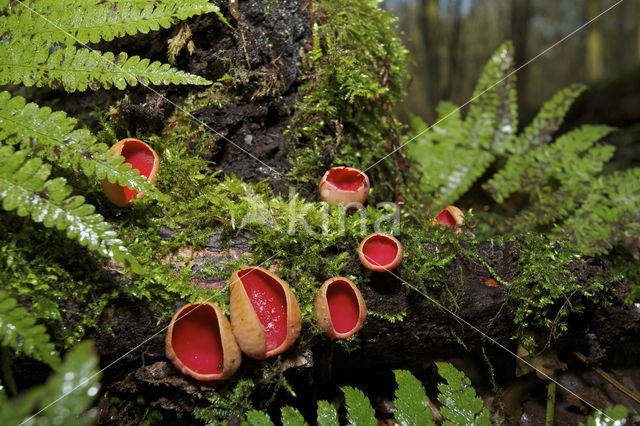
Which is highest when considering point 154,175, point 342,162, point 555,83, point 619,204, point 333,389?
point 154,175

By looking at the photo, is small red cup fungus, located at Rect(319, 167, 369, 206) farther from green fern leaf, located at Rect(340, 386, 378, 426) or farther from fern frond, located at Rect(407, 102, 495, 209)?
fern frond, located at Rect(407, 102, 495, 209)

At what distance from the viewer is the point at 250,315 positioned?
178 centimetres

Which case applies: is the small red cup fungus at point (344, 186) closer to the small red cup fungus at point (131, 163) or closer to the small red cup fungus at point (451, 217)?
the small red cup fungus at point (451, 217)

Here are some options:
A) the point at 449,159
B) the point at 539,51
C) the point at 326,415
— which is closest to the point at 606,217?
the point at 449,159

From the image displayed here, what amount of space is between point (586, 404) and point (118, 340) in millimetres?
2823

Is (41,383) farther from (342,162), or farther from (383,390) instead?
(342,162)

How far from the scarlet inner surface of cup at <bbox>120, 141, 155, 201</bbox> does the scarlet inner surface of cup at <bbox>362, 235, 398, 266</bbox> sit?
4.45 feet

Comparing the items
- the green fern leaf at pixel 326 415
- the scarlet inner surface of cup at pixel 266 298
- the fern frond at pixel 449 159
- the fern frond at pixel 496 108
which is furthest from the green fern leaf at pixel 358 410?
the fern frond at pixel 496 108

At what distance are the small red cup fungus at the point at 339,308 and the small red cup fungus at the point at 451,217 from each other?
3.20 feet

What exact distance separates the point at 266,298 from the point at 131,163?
1.09 m

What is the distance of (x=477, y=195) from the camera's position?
4.63 m

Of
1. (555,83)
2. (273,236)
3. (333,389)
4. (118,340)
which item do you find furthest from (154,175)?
(555,83)

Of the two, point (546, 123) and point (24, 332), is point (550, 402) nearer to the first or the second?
point (24, 332)

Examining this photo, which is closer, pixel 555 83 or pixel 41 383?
pixel 41 383
